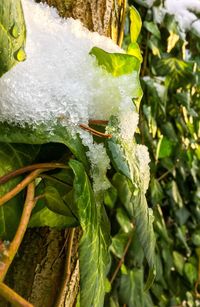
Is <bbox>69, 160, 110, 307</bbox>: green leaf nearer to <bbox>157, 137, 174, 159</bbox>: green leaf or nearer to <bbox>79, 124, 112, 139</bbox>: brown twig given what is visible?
<bbox>79, 124, 112, 139</bbox>: brown twig

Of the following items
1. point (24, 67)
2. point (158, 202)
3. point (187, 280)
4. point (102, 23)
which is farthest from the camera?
point (187, 280)

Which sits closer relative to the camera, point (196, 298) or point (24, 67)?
point (24, 67)

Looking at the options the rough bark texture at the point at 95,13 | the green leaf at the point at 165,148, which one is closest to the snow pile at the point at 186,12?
the green leaf at the point at 165,148

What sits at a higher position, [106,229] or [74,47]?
[74,47]

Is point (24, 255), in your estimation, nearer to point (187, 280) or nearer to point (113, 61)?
point (113, 61)

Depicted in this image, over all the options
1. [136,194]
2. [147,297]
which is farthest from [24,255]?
[147,297]

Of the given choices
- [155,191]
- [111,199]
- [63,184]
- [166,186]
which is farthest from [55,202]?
[166,186]
